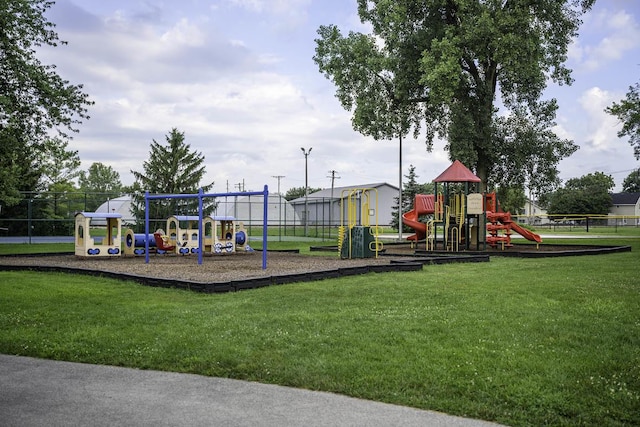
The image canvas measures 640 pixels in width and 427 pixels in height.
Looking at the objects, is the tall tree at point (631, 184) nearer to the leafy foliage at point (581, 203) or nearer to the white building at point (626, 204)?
the white building at point (626, 204)

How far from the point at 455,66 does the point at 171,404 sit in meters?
21.4

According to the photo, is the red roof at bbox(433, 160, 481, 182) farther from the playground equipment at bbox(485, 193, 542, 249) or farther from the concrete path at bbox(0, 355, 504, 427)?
the concrete path at bbox(0, 355, 504, 427)

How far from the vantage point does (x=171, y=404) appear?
5.04 m

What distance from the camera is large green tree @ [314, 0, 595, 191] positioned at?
24.7 meters

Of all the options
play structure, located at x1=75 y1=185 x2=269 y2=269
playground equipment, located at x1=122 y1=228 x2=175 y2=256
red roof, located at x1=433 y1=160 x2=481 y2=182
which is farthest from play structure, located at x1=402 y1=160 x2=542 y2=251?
playground equipment, located at x1=122 y1=228 x2=175 y2=256

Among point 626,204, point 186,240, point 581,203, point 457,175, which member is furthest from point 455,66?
point 626,204

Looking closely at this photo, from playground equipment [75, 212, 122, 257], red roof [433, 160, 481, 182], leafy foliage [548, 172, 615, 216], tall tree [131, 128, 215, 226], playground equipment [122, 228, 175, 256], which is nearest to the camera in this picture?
playground equipment [75, 212, 122, 257]

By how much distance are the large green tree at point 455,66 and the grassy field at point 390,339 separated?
50.0 feet

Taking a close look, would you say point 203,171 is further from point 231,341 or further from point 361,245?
point 231,341

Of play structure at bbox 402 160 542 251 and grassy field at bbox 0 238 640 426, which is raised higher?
play structure at bbox 402 160 542 251

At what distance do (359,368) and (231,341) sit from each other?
179 centimetres

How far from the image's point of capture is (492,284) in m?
12.0

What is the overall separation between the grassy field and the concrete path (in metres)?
0.26

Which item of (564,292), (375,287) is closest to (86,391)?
(375,287)
